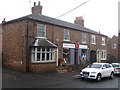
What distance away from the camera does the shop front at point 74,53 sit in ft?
92.7

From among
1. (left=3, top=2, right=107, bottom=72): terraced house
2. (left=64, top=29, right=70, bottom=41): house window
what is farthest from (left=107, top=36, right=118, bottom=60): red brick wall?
(left=64, top=29, right=70, bottom=41): house window

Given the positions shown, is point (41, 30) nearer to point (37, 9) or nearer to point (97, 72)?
point (37, 9)

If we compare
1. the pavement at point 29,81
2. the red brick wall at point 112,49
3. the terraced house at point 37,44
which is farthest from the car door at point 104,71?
the red brick wall at point 112,49

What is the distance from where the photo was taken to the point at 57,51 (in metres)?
26.1

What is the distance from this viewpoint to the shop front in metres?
28.2

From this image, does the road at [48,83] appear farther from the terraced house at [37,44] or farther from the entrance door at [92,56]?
the entrance door at [92,56]

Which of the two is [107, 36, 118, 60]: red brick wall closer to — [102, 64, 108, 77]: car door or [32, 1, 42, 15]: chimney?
[32, 1, 42, 15]: chimney

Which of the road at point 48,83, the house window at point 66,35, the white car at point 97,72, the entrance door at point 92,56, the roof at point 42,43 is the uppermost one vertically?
the house window at point 66,35

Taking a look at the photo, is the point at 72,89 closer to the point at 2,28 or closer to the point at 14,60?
the point at 14,60

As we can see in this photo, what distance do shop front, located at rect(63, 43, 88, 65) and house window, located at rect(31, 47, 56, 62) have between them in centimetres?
414

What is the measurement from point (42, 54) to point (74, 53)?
28.1 ft

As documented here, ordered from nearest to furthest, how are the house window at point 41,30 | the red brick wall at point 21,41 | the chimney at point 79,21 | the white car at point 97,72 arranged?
1. the white car at point 97,72
2. the red brick wall at point 21,41
3. the house window at point 41,30
4. the chimney at point 79,21

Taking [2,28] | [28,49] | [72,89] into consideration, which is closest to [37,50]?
[28,49]

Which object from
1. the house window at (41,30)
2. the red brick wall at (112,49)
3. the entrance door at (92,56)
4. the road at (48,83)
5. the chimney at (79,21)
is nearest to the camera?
the road at (48,83)
